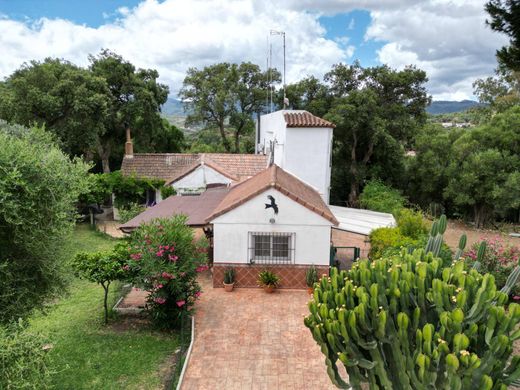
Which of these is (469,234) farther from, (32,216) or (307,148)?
(32,216)

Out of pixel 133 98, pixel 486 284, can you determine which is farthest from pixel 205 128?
pixel 486 284

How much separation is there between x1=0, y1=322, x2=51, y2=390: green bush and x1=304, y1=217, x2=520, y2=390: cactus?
7272mm

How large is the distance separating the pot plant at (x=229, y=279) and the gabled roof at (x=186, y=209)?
9.14 ft

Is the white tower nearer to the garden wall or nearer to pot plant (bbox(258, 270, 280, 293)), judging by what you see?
the garden wall

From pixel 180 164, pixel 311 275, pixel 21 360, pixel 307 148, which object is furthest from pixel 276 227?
pixel 180 164

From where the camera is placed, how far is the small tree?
16.4 m

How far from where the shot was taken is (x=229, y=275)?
2023 cm

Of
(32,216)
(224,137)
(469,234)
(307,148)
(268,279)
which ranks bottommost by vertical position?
(469,234)

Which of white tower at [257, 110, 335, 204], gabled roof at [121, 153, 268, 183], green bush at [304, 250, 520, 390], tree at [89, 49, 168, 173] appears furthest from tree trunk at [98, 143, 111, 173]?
green bush at [304, 250, 520, 390]

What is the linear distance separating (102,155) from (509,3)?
4131cm

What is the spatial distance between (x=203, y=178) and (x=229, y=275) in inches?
685

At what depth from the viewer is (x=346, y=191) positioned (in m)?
46.5

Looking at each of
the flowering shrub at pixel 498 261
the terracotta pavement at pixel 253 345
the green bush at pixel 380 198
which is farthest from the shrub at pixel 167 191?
the flowering shrub at pixel 498 261

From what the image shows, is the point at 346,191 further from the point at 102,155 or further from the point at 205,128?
the point at 102,155
